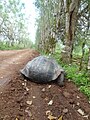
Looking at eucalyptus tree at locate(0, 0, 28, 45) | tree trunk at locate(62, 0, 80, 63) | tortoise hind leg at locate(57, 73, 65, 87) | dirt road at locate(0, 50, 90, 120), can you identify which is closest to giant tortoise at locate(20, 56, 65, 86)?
tortoise hind leg at locate(57, 73, 65, 87)

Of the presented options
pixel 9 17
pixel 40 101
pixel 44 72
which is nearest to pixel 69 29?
pixel 44 72

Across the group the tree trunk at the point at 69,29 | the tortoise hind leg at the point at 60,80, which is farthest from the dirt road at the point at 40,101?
the tree trunk at the point at 69,29

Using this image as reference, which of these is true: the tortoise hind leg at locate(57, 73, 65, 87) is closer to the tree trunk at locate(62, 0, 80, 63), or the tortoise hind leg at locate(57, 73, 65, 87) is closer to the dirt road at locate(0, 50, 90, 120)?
the dirt road at locate(0, 50, 90, 120)

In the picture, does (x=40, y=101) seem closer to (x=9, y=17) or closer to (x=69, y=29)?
(x=69, y=29)

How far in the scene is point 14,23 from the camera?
182 ft

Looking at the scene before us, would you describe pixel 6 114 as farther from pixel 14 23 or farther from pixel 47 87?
pixel 14 23

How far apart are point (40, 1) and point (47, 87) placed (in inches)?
980

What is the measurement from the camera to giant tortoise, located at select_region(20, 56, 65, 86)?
25.1 feet

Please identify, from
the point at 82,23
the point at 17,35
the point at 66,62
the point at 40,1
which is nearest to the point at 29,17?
the point at 17,35

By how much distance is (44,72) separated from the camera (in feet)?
25.4

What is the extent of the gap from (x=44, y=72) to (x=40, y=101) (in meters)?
1.71

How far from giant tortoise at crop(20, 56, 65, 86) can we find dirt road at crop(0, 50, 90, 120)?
20 cm

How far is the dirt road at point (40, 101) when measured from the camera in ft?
17.6

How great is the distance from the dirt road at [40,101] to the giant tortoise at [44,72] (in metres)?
0.20
